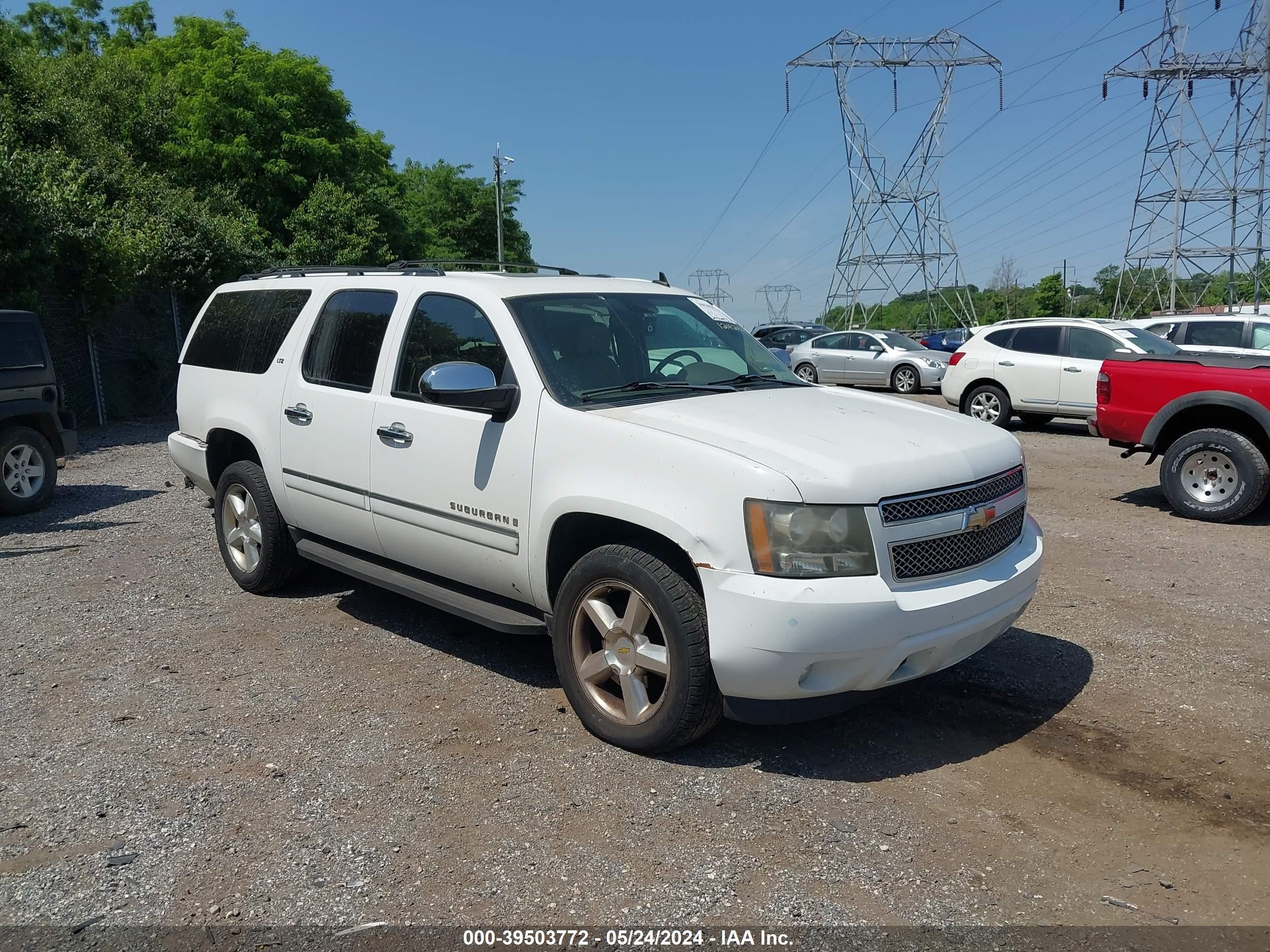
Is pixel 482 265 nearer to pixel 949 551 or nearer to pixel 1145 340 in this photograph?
pixel 949 551

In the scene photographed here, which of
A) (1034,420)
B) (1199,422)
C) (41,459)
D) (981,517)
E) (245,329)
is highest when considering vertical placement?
(245,329)

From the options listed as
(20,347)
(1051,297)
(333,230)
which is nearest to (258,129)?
(333,230)

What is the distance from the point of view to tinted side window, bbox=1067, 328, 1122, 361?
1404 cm

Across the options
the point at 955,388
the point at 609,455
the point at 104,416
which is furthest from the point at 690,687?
the point at 104,416

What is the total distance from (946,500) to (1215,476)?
6.05 m

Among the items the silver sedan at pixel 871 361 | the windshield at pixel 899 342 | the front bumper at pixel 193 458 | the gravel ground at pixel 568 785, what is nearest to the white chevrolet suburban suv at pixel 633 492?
the gravel ground at pixel 568 785

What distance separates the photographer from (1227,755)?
3.95m

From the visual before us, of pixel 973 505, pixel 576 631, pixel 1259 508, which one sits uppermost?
pixel 973 505

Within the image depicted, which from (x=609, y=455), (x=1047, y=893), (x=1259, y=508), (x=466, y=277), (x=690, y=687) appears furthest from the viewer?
(x=1259, y=508)

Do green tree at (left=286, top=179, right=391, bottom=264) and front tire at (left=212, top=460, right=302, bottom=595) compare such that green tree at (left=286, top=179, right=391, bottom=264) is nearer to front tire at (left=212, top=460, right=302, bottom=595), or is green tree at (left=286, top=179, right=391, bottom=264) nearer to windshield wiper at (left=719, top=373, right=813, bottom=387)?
front tire at (left=212, top=460, right=302, bottom=595)

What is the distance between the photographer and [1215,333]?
1502cm

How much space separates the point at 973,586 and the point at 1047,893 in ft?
3.80

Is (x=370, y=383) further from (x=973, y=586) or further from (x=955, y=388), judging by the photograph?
(x=955, y=388)

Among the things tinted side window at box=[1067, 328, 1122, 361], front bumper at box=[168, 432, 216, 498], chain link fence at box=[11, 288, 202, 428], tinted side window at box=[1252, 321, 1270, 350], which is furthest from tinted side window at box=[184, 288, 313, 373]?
tinted side window at box=[1252, 321, 1270, 350]
